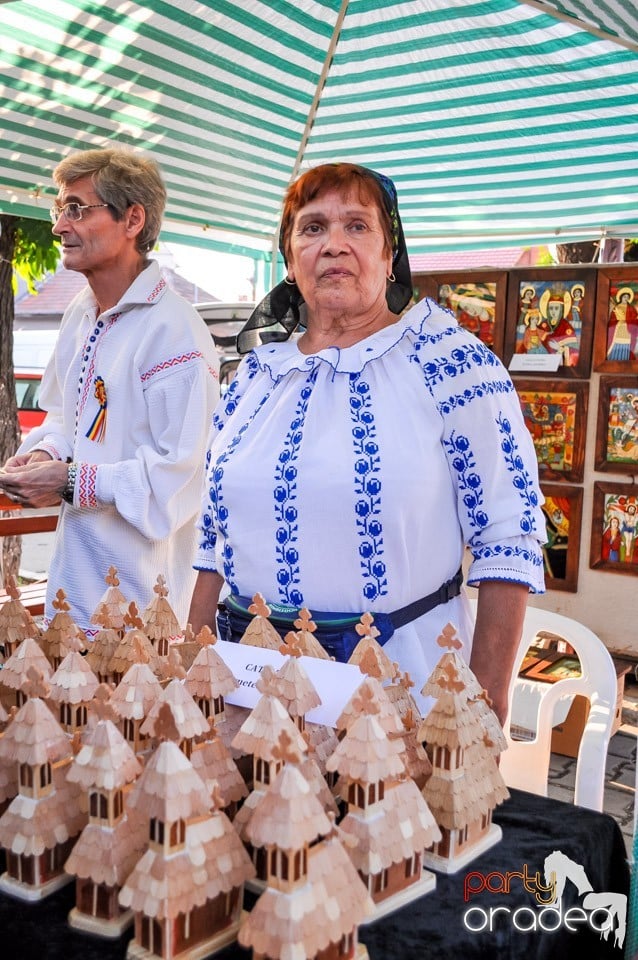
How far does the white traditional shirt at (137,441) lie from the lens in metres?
2.24

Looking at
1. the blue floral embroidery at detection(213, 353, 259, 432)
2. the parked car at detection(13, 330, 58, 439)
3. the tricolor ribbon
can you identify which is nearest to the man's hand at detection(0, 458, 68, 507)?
the tricolor ribbon

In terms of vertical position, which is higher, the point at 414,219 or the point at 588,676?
the point at 414,219

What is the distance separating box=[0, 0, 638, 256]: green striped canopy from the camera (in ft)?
9.25

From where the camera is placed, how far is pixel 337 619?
60.4 inches

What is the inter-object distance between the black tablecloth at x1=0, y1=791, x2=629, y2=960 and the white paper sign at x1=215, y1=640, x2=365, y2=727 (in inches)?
9.5

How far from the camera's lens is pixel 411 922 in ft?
3.06

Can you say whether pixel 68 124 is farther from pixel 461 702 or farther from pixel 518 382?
pixel 461 702

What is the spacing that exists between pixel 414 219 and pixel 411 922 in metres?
3.83

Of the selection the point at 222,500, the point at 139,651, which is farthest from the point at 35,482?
the point at 139,651

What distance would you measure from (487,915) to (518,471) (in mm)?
822

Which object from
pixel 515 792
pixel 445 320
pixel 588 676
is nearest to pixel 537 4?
pixel 445 320

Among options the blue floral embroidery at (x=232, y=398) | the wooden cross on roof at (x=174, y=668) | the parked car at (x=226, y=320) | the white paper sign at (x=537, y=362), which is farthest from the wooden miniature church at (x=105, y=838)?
the parked car at (x=226, y=320)

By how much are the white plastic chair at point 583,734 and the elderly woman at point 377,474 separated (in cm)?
Answer: 33

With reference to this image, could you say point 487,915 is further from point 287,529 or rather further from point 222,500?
point 222,500
